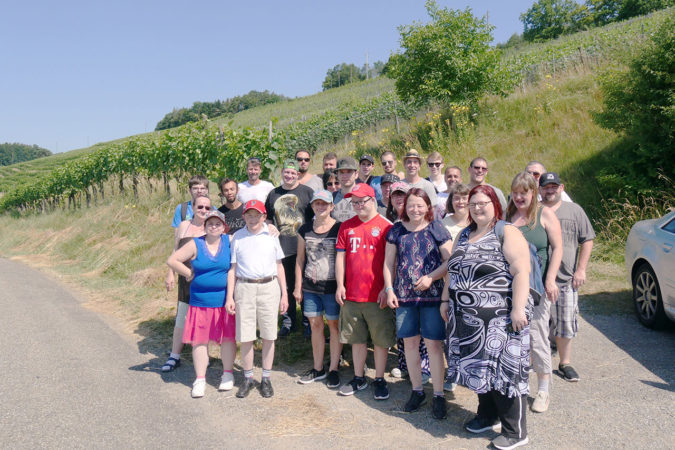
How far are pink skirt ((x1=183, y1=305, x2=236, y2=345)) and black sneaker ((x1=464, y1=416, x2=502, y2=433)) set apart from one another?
2.25 m

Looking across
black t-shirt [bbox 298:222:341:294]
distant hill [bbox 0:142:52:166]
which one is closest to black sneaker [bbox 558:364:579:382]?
black t-shirt [bbox 298:222:341:294]

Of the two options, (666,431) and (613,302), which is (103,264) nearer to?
(613,302)

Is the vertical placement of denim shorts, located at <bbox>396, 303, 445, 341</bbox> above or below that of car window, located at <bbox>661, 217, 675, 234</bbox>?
below

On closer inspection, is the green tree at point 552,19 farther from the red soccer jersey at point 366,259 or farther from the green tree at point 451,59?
the red soccer jersey at point 366,259

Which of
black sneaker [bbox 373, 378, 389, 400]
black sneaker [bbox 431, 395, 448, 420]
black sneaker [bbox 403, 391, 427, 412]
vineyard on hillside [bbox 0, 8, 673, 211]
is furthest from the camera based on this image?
vineyard on hillside [bbox 0, 8, 673, 211]

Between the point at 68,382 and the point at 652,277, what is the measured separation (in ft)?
20.2

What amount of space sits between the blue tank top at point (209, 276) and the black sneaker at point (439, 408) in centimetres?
210

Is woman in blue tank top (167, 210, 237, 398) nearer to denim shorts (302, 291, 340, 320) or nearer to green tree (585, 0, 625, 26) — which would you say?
denim shorts (302, 291, 340, 320)

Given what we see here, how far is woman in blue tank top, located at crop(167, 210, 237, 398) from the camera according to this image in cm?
452

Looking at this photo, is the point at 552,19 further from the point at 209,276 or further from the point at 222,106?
the point at 209,276

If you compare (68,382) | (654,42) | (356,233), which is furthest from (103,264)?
(654,42)

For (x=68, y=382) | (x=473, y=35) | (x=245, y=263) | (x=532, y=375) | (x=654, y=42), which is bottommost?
(x=532, y=375)

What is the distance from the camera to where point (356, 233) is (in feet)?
13.9

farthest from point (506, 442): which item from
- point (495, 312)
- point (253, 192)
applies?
point (253, 192)
